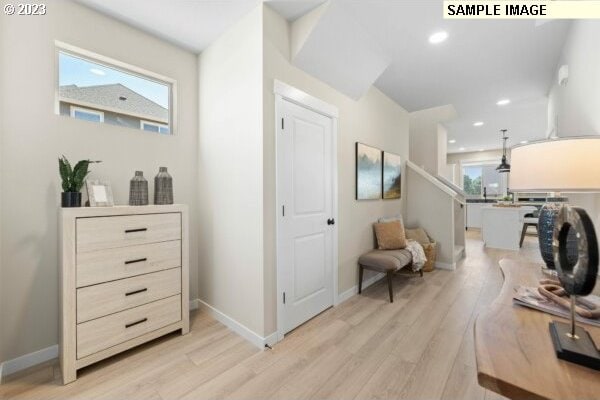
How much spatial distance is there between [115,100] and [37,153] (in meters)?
0.75

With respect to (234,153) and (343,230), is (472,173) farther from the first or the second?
(234,153)

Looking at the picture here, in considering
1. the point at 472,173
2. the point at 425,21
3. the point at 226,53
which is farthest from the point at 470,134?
the point at 226,53

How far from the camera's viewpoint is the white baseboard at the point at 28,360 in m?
1.74

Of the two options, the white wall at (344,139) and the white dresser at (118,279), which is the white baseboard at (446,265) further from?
the white dresser at (118,279)

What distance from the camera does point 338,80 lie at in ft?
8.89

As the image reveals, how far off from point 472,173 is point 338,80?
913 cm

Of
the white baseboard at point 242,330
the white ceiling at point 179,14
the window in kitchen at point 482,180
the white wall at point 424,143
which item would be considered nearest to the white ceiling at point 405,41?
the white ceiling at point 179,14

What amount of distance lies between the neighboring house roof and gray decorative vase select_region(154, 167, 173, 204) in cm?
64

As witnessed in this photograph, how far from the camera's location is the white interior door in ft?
7.25

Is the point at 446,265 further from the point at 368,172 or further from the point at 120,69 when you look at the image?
the point at 120,69

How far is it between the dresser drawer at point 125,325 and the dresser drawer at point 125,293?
0.05 meters

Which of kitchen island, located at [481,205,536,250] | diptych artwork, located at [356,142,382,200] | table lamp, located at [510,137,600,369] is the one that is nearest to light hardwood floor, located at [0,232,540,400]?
table lamp, located at [510,137,600,369]

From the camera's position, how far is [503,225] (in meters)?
5.49

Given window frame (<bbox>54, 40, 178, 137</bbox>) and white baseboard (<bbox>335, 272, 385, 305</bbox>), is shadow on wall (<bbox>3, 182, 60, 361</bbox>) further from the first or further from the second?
white baseboard (<bbox>335, 272, 385, 305</bbox>)
